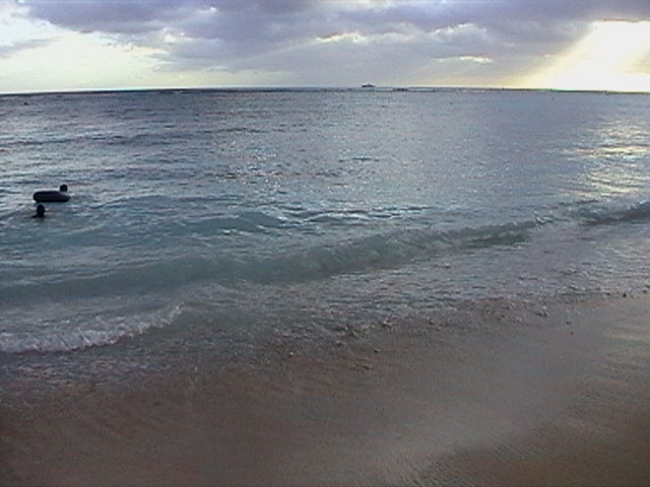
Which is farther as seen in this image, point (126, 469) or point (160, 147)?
point (160, 147)

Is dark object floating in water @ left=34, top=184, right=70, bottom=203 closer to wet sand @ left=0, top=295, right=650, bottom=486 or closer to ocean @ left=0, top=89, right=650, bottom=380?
ocean @ left=0, top=89, right=650, bottom=380

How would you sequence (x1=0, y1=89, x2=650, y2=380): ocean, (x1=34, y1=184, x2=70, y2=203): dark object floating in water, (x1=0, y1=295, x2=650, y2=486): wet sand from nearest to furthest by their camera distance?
(x1=0, y1=295, x2=650, y2=486): wet sand < (x1=0, y1=89, x2=650, y2=380): ocean < (x1=34, y1=184, x2=70, y2=203): dark object floating in water

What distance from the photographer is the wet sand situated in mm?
4688

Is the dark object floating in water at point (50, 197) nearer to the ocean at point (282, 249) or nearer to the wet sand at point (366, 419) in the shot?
the ocean at point (282, 249)

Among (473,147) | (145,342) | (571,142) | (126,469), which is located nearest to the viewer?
(126,469)

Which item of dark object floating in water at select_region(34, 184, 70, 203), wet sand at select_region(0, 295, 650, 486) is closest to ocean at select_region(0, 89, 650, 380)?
dark object floating in water at select_region(34, 184, 70, 203)

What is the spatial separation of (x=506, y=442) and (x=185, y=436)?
2760 mm

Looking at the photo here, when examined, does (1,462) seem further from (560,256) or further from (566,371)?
(560,256)

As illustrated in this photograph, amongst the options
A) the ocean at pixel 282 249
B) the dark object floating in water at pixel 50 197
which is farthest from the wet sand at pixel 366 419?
the dark object floating in water at pixel 50 197

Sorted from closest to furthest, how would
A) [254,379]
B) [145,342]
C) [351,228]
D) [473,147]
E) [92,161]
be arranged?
[254,379] → [145,342] → [351,228] → [92,161] → [473,147]

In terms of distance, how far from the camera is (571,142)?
124 ft

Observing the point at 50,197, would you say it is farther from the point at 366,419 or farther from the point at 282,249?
the point at 366,419

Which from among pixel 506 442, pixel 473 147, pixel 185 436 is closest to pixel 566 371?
pixel 506 442

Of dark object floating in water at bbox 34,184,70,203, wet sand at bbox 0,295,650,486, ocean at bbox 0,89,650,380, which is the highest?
dark object floating in water at bbox 34,184,70,203
